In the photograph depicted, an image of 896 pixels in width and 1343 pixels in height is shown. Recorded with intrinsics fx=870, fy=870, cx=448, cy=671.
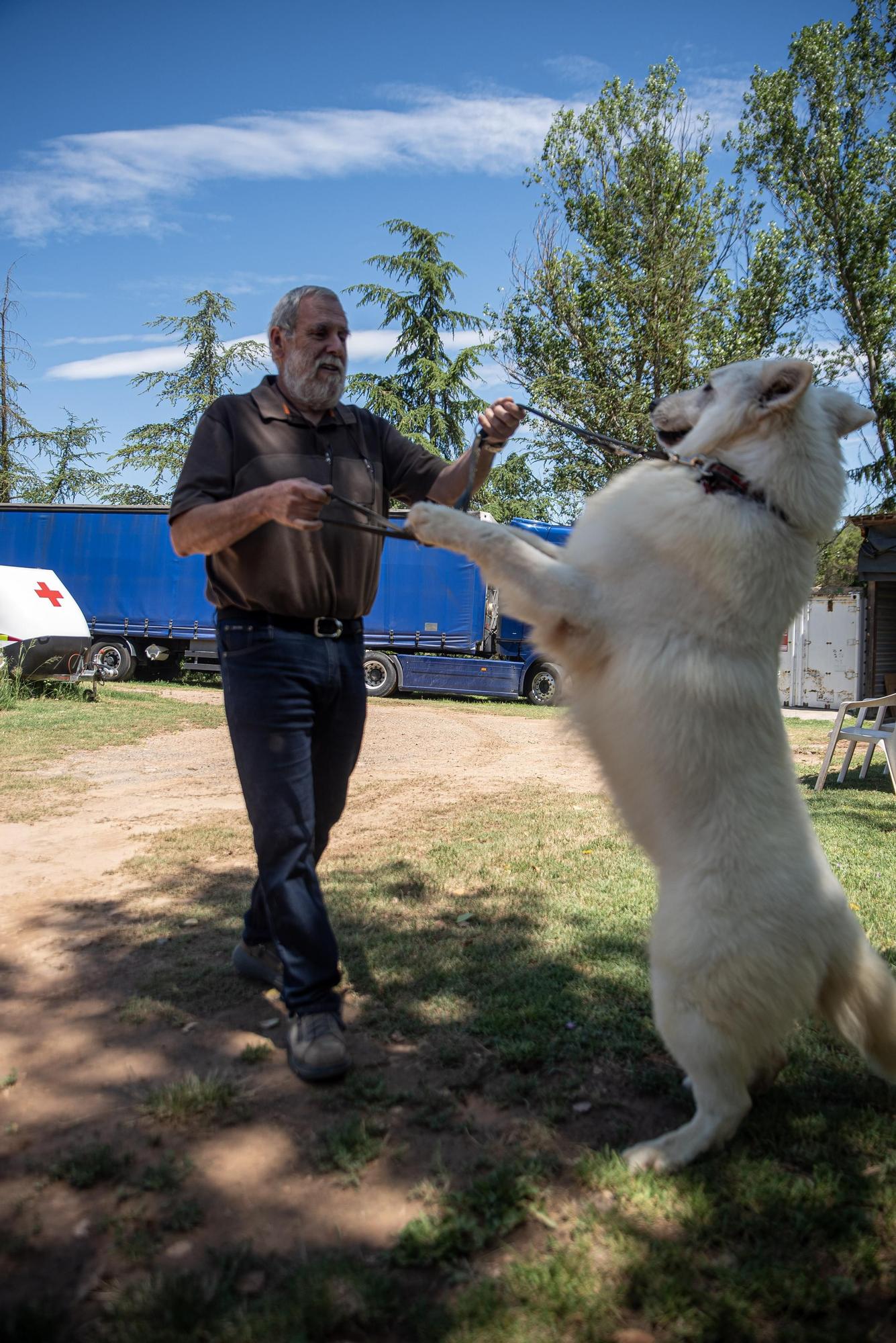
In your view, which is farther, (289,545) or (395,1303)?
(289,545)

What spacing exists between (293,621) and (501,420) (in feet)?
3.80

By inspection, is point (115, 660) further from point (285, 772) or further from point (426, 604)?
point (285, 772)

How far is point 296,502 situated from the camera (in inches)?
109

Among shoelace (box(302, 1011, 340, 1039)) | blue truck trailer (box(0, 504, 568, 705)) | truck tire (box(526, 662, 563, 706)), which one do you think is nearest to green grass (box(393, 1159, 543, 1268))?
shoelace (box(302, 1011, 340, 1039))

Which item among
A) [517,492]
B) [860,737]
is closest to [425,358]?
[517,492]

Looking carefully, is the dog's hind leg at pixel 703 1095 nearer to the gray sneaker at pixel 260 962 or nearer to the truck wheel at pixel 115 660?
the gray sneaker at pixel 260 962

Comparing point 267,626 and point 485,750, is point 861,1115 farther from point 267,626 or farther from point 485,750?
point 485,750

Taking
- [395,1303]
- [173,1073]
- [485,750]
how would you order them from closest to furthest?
[395,1303], [173,1073], [485,750]

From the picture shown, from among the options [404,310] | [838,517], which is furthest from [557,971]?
[404,310]

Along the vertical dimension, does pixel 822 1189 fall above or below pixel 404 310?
below

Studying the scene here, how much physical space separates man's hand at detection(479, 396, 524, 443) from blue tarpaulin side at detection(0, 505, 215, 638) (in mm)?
17548

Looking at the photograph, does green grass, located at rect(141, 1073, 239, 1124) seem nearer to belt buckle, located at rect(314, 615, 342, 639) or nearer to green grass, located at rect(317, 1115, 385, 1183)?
green grass, located at rect(317, 1115, 385, 1183)

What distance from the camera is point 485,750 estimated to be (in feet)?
39.8

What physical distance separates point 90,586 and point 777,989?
21.0m
